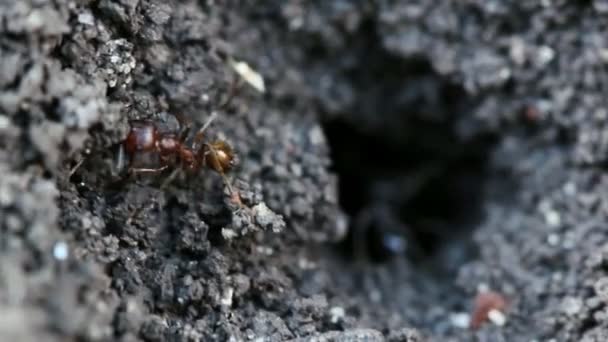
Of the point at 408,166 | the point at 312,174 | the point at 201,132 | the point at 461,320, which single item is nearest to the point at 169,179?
the point at 201,132

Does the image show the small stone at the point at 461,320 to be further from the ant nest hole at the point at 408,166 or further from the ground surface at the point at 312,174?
the ant nest hole at the point at 408,166

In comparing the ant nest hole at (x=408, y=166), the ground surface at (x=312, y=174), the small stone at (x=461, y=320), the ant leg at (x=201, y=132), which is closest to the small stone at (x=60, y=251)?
the ground surface at (x=312, y=174)

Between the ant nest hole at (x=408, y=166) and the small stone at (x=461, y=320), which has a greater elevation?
the ant nest hole at (x=408, y=166)

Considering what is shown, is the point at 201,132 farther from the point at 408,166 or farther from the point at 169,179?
the point at 408,166

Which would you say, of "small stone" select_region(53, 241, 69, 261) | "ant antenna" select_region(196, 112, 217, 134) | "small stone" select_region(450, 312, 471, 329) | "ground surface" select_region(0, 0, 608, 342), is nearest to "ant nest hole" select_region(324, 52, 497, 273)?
"ground surface" select_region(0, 0, 608, 342)

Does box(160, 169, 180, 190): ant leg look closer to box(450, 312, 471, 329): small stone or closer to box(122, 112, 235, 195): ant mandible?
box(122, 112, 235, 195): ant mandible
